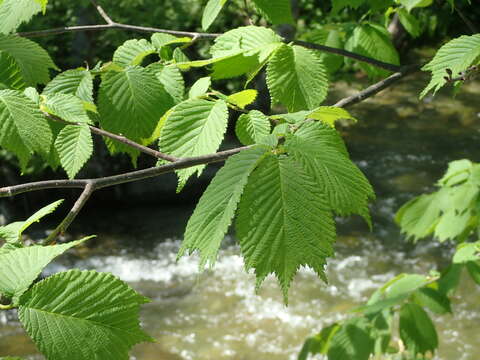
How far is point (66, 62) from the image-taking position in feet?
22.8

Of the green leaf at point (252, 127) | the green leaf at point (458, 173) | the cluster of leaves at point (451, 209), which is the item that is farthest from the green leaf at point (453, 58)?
the green leaf at point (458, 173)

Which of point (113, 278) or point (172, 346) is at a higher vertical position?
point (113, 278)

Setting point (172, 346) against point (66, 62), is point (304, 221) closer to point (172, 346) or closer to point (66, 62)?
point (172, 346)

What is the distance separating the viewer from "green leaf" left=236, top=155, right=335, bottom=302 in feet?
2.50

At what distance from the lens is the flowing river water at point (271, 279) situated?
5.32 m

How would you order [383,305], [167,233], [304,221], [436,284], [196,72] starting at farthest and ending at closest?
[196,72], [167,233], [436,284], [383,305], [304,221]

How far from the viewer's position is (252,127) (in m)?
1.29

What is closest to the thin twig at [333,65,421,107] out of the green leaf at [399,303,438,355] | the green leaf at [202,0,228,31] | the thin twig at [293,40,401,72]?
the thin twig at [293,40,401,72]

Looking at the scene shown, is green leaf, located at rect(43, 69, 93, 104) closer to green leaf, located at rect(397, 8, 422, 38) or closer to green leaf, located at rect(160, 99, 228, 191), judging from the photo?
green leaf, located at rect(160, 99, 228, 191)

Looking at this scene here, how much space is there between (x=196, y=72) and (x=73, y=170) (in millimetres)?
6288

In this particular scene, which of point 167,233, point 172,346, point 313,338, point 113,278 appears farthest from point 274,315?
point 113,278

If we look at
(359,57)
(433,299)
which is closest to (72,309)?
(359,57)

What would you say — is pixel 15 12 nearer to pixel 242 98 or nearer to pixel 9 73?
pixel 9 73

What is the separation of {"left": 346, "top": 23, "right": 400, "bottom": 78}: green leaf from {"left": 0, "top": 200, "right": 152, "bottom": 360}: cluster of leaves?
1.38m
